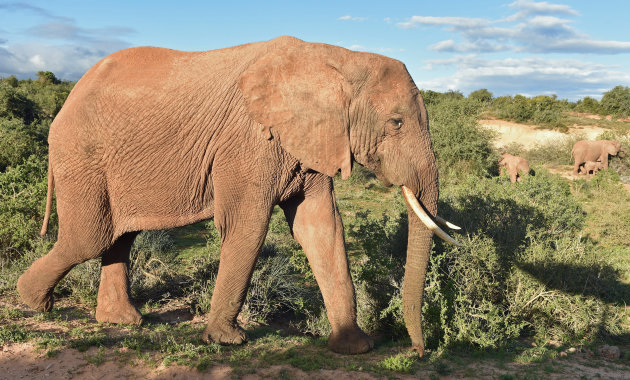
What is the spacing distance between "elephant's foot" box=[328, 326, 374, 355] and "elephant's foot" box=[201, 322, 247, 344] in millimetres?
932

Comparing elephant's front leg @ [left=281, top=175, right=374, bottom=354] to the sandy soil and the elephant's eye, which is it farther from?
the sandy soil

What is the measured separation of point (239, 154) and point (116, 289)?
247 centimetres

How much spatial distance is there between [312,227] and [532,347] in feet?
9.86

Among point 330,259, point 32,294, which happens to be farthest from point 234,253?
point 32,294

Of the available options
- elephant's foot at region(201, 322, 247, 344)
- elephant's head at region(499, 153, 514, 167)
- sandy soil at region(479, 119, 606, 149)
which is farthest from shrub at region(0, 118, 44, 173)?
sandy soil at region(479, 119, 606, 149)

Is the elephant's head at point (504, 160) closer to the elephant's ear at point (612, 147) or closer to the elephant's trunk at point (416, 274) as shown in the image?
the elephant's ear at point (612, 147)

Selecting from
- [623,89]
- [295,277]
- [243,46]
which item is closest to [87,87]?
[243,46]

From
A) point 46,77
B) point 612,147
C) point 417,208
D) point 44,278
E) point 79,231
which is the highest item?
point 46,77

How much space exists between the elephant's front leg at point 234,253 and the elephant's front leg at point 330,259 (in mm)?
569

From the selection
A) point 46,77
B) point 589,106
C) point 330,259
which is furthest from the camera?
point 589,106

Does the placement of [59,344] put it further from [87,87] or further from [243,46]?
[243,46]

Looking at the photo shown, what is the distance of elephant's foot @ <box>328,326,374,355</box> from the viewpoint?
193 inches

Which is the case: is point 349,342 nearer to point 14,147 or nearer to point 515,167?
point 14,147

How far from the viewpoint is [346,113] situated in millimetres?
4363
